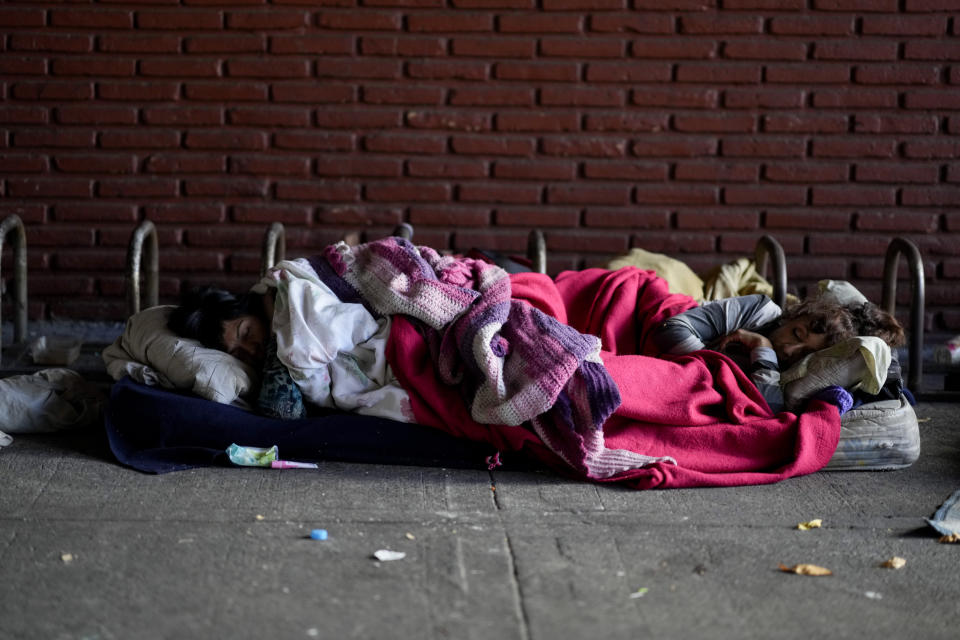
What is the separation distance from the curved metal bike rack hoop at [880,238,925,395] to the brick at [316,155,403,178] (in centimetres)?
225

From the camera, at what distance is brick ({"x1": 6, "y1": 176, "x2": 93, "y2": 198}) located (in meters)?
4.94

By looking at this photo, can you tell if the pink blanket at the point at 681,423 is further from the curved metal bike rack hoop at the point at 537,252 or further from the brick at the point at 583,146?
the brick at the point at 583,146

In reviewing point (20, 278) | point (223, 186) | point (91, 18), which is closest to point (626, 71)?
point (223, 186)

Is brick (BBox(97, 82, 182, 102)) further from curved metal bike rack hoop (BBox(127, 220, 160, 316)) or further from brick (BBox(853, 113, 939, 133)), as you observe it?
brick (BBox(853, 113, 939, 133))

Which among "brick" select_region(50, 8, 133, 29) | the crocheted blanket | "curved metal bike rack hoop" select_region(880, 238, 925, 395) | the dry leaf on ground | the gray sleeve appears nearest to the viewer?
the dry leaf on ground

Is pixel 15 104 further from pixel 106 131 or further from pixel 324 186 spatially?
pixel 324 186

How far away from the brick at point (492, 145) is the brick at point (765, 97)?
966 mm

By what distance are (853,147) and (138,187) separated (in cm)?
344

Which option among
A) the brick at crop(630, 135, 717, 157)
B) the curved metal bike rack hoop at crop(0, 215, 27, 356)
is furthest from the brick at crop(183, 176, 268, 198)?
the brick at crop(630, 135, 717, 157)

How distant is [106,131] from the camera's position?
16.1ft

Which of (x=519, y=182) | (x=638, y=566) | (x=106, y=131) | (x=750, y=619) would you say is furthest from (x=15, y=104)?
(x=750, y=619)

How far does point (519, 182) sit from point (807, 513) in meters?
2.48

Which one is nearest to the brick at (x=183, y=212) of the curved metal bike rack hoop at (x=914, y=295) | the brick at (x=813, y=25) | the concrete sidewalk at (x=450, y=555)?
the concrete sidewalk at (x=450, y=555)

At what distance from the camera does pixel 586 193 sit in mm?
5008
